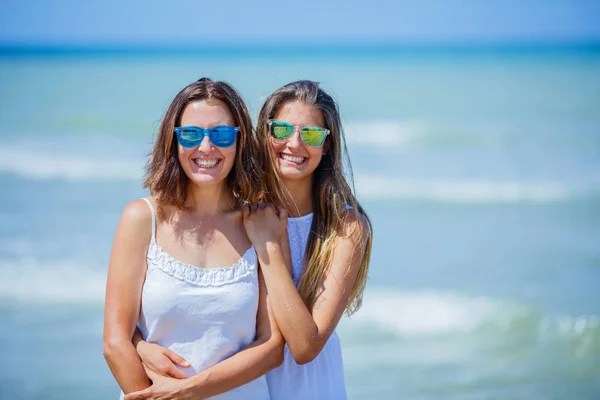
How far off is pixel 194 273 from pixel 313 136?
3.33ft

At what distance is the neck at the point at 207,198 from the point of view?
3.62 metres

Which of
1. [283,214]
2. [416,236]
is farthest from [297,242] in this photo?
[416,236]

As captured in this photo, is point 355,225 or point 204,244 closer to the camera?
point 204,244

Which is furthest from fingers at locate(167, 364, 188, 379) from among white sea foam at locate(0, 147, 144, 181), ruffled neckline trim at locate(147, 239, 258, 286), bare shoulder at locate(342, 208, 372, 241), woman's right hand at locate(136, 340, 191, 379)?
white sea foam at locate(0, 147, 144, 181)

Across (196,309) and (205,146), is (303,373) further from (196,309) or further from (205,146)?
(205,146)

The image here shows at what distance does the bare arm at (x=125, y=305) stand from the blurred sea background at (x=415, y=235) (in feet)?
7.76

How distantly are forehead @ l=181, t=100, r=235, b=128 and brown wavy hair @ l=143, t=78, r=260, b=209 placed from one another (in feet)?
0.07

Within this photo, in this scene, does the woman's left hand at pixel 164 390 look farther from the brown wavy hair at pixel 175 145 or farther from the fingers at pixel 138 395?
the brown wavy hair at pixel 175 145

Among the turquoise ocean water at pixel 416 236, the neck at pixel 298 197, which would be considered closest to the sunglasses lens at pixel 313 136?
the neck at pixel 298 197

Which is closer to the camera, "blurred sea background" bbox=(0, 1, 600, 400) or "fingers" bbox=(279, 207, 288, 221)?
"fingers" bbox=(279, 207, 288, 221)

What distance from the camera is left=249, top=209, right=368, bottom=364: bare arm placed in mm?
3473

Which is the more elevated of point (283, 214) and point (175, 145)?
point (175, 145)

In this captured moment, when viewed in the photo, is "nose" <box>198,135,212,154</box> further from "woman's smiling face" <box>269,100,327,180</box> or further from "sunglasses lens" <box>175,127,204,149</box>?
"woman's smiling face" <box>269,100,327,180</box>

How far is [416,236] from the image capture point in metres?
11.1
